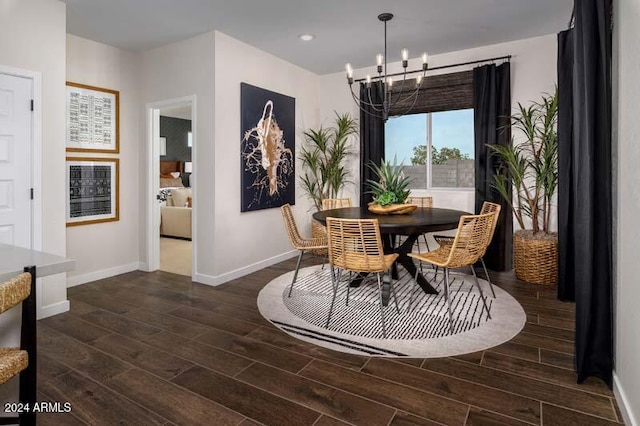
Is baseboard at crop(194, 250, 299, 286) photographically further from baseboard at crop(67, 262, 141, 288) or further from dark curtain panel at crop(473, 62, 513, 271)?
dark curtain panel at crop(473, 62, 513, 271)

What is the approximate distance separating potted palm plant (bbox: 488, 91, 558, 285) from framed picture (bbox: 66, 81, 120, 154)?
14.2 ft

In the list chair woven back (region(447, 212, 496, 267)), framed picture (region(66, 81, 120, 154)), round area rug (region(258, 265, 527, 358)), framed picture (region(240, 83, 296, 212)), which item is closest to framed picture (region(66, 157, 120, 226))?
framed picture (region(66, 81, 120, 154))

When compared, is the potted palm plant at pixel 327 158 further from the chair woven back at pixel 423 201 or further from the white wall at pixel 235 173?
the chair woven back at pixel 423 201

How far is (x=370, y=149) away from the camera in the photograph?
17.7ft

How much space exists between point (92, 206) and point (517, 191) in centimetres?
479

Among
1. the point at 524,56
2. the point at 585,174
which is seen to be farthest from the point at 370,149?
the point at 585,174

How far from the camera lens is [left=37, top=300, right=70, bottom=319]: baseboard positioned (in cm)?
313

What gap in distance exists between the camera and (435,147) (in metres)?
5.23

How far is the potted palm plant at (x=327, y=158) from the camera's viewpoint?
547 centimetres

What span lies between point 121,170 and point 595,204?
4618 mm

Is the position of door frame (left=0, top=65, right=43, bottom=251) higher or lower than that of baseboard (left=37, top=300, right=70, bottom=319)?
higher

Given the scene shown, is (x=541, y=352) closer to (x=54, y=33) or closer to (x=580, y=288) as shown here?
(x=580, y=288)

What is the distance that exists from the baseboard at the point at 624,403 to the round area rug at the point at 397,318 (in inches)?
27.7

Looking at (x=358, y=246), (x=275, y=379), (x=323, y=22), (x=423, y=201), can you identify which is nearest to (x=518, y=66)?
(x=423, y=201)
